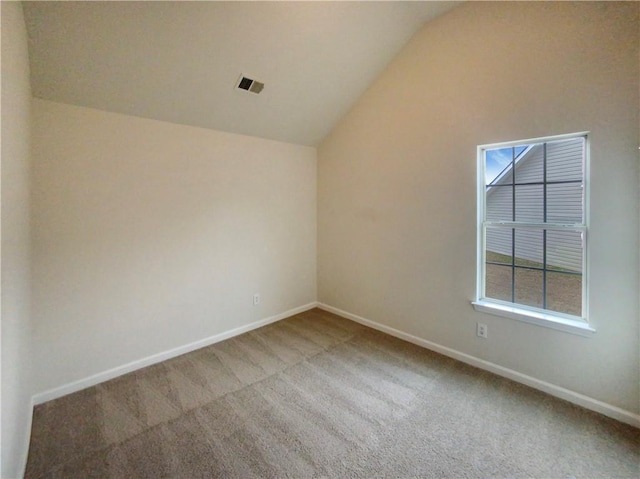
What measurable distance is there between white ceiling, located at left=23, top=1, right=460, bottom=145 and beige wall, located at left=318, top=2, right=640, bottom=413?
45 centimetres

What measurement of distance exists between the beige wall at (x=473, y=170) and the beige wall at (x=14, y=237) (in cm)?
270

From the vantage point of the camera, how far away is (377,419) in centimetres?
179

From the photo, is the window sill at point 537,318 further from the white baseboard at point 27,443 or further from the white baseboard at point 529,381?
the white baseboard at point 27,443

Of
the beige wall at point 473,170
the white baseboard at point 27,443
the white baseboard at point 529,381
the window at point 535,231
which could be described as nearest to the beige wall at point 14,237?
the white baseboard at point 27,443

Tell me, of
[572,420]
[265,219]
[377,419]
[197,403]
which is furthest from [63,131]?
[572,420]

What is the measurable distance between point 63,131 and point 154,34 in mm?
978

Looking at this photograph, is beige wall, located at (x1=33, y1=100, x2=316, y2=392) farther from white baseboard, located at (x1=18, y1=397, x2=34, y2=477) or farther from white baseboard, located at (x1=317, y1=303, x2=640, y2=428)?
white baseboard, located at (x1=317, y1=303, x2=640, y2=428)

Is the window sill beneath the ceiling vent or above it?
beneath

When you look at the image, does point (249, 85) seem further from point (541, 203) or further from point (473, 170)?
point (541, 203)

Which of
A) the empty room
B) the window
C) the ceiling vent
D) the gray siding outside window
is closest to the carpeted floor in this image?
the empty room

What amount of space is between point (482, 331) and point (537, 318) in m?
0.43

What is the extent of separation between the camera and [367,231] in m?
3.17

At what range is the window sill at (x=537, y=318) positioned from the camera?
1884mm

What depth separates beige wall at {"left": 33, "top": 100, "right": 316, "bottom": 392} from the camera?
6.46 feet
